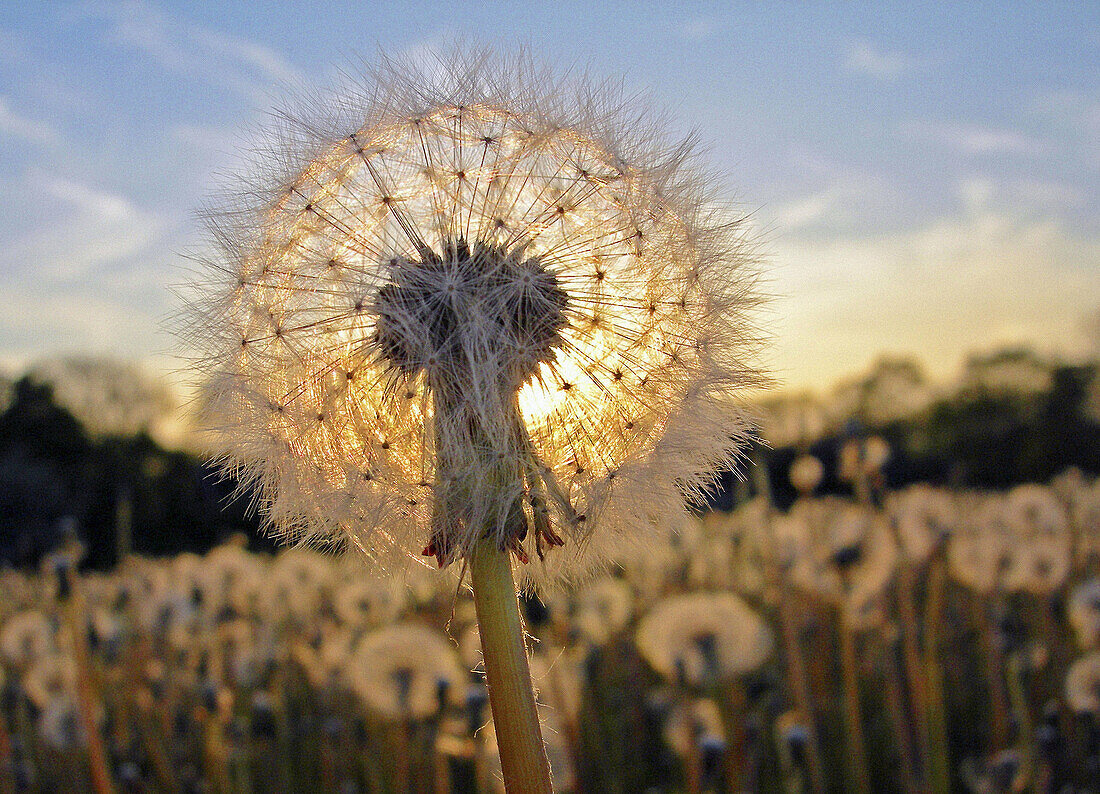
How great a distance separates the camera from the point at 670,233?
6.00 ft

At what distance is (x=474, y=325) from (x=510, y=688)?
1.98 feet

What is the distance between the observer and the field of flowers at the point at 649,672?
3.80 metres

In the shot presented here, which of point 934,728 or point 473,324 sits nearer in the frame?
A: point 473,324

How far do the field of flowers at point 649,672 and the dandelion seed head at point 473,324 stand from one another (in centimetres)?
149

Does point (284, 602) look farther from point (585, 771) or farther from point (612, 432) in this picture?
point (612, 432)

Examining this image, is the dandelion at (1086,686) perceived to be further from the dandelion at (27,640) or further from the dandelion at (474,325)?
the dandelion at (27,640)

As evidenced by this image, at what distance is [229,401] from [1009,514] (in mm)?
5942

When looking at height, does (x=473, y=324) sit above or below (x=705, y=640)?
above

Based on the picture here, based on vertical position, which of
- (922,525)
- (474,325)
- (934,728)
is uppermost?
(474,325)

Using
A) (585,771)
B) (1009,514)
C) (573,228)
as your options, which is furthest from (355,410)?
(1009,514)

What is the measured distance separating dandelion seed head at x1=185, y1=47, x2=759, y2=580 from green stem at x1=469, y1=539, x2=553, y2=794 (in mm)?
211

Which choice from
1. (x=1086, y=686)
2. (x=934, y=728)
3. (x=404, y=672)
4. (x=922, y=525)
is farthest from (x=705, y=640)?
(x=922, y=525)

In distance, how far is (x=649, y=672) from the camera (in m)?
6.02

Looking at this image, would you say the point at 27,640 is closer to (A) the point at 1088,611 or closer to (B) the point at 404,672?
(B) the point at 404,672
